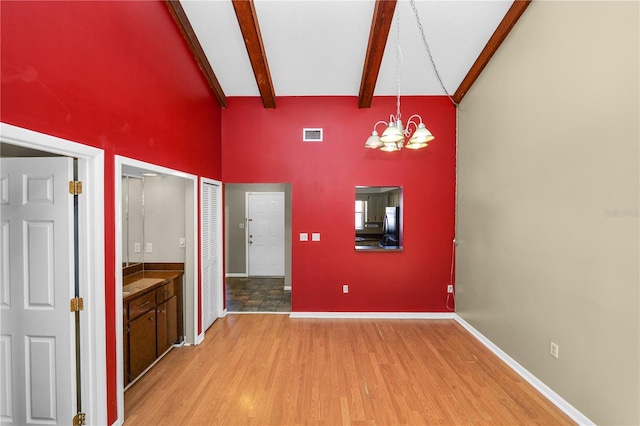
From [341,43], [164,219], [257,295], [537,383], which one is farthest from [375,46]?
[257,295]

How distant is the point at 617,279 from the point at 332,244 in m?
3.11

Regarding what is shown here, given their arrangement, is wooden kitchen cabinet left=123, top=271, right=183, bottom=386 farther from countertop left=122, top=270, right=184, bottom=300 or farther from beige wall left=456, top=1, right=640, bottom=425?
beige wall left=456, top=1, right=640, bottom=425

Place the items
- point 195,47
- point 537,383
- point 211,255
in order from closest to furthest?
point 537,383 < point 195,47 < point 211,255

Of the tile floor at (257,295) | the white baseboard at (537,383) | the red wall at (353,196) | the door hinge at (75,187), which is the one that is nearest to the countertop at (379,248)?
the red wall at (353,196)

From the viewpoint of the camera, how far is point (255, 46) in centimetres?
322

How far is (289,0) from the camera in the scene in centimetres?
290

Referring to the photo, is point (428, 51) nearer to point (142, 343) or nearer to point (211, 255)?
point (211, 255)

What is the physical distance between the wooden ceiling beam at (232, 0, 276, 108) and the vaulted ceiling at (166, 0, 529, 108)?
1 cm

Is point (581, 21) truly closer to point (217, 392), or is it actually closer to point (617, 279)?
point (617, 279)

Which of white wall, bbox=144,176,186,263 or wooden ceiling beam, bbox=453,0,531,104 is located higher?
wooden ceiling beam, bbox=453,0,531,104

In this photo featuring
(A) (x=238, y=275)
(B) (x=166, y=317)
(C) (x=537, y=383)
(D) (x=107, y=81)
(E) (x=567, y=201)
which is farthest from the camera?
(A) (x=238, y=275)

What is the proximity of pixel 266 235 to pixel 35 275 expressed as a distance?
16.0 ft

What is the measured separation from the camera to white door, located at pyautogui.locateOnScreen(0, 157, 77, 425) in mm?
1841

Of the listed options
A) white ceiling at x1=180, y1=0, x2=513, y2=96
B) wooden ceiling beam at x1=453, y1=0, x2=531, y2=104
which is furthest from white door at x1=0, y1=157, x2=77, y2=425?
wooden ceiling beam at x1=453, y1=0, x2=531, y2=104
